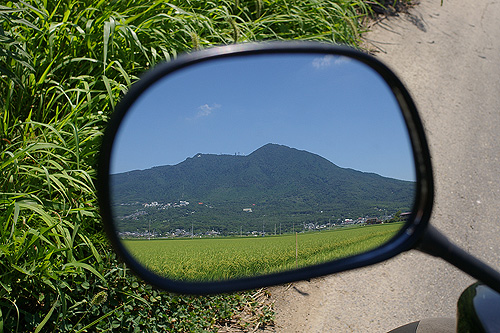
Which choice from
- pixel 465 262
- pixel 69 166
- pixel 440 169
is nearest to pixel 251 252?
pixel 465 262

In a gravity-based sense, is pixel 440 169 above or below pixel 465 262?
below

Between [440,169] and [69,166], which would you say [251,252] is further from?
[440,169]

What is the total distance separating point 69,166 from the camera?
255 centimetres

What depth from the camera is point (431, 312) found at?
3078 mm

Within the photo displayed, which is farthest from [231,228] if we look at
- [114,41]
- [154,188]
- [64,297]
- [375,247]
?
[114,41]

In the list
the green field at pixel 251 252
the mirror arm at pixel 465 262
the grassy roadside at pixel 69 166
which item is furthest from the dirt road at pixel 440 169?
the mirror arm at pixel 465 262

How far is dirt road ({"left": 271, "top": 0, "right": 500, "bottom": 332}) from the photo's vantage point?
3.04 meters

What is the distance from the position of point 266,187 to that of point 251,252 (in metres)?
0.22

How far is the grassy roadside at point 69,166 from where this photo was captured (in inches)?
86.7

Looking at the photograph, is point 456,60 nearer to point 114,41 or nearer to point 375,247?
point 114,41

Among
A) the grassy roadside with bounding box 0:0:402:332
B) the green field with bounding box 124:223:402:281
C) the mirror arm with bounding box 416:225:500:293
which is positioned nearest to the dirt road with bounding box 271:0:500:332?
the grassy roadside with bounding box 0:0:402:332

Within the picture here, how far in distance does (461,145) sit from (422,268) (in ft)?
6.52

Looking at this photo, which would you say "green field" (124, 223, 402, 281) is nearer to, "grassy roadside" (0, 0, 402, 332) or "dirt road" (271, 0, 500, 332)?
"grassy roadside" (0, 0, 402, 332)

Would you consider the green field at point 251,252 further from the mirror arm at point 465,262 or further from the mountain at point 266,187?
the mirror arm at point 465,262
